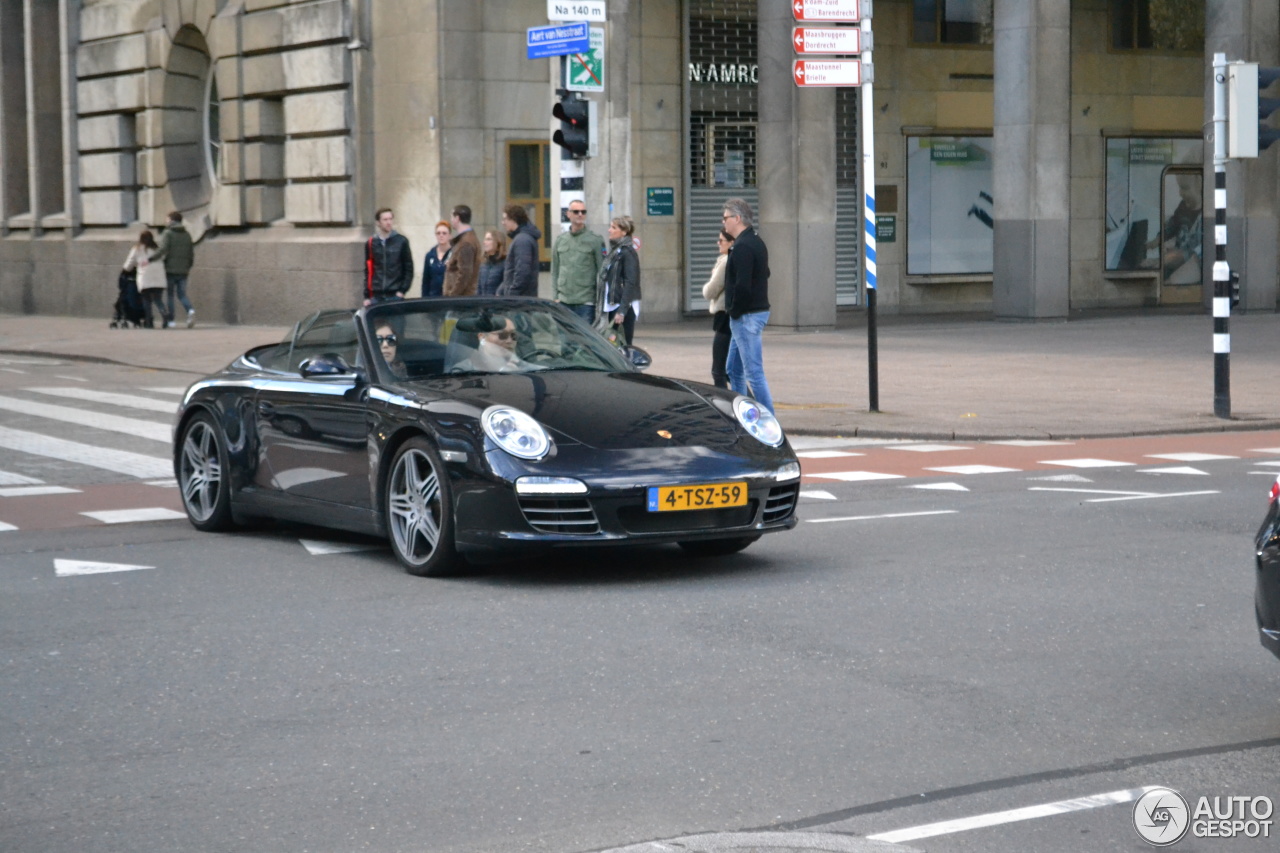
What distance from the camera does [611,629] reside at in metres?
7.39

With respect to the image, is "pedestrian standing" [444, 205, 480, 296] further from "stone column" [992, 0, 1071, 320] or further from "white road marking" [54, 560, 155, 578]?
"stone column" [992, 0, 1071, 320]

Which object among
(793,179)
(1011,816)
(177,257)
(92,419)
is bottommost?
(1011,816)

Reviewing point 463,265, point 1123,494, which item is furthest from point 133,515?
point 463,265

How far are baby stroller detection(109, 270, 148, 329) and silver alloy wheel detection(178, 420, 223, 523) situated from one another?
22.3 m

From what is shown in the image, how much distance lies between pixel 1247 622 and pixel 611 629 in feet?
7.99

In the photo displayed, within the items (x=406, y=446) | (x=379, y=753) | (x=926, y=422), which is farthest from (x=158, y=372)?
(x=379, y=753)

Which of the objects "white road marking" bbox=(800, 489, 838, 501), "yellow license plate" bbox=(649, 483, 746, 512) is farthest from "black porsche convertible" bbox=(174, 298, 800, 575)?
"white road marking" bbox=(800, 489, 838, 501)

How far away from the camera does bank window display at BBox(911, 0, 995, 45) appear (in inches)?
1367

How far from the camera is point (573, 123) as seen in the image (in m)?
18.1

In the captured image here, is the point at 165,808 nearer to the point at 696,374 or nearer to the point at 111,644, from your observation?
the point at 111,644

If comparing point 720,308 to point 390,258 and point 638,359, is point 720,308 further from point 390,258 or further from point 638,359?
point 638,359

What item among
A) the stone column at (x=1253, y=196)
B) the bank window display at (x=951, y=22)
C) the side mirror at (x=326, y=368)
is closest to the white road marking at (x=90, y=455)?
the side mirror at (x=326, y=368)

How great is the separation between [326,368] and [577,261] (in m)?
8.48

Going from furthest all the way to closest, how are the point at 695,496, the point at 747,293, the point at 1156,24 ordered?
the point at 1156,24, the point at 747,293, the point at 695,496
